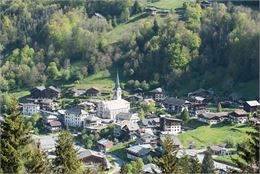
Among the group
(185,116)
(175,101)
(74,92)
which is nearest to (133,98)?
(175,101)

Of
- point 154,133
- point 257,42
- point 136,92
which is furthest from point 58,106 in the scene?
point 257,42

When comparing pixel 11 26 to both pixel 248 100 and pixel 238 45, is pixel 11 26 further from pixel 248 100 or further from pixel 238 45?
pixel 248 100

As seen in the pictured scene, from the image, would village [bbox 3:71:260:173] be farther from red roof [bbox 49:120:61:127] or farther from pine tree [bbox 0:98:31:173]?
pine tree [bbox 0:98:31:173]

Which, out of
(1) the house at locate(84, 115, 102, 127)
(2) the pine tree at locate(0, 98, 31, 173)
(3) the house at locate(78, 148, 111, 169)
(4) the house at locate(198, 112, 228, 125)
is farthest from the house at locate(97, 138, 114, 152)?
(2) the pine tree at locate(0, 98, 31, 173)

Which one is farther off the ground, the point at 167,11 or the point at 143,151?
the point at 167,11

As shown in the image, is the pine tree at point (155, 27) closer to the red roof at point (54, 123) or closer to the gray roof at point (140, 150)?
the red roof at point (54, 123)

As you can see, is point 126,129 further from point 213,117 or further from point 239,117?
point 239,117
